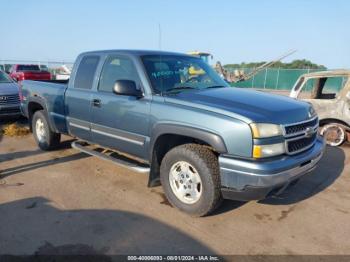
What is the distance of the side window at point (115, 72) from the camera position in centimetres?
441

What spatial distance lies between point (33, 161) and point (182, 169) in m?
3.35

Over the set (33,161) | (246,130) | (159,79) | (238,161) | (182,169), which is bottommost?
(33,161)

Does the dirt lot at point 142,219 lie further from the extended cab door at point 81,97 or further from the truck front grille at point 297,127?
the truck front grille at point 297,127

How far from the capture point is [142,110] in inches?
162

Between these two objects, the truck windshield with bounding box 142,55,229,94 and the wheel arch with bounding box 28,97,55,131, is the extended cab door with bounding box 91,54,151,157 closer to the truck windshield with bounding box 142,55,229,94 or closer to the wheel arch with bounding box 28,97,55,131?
the truck windshield with bounding box 142,55,229,94

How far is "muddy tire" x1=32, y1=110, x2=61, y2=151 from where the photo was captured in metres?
6.29

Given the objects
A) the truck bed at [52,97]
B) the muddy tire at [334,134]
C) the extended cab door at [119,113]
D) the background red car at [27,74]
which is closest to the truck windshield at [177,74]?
the extended cab door at [119,113]

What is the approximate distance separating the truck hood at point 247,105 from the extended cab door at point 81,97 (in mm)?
1654

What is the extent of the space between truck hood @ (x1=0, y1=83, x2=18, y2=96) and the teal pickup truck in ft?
14.7

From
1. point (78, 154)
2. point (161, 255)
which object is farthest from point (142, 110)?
point (78, 154)

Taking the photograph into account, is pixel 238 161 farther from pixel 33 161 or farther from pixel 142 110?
pixel 33 161

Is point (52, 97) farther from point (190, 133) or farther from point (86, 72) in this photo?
point (190, 133)

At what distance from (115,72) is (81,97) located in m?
0.83

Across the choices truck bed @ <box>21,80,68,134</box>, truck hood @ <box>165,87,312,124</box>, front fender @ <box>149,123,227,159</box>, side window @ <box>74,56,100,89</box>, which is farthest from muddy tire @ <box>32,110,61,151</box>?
truck hood @ <box>165,87,312,124</box>
